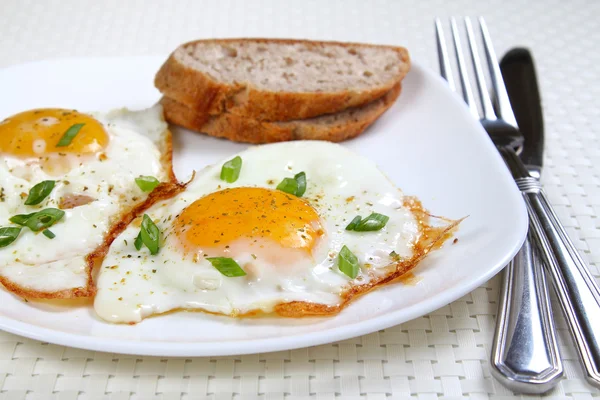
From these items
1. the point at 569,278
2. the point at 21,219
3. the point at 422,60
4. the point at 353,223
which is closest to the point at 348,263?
the point at 353,223

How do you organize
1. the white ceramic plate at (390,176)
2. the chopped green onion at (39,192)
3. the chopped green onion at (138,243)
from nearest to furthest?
the white ceramic plate at (390,176) < the chopped green onion at (138,243) < the chopped green onion at (39,192)

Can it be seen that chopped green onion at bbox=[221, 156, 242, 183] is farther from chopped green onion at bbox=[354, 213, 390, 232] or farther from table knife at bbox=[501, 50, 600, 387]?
table knife at bbox=[501, 50, 600, 387]

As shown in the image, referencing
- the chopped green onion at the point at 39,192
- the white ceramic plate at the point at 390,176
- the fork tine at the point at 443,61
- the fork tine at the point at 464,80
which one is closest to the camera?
the white ceramic plate at the point at 390,176

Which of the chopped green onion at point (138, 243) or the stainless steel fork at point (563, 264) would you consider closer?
the stainless steel fork at point (563, 264)

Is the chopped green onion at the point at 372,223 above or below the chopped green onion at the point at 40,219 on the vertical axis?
above

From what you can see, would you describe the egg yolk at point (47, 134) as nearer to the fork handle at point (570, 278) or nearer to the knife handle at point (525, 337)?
the knife handle at point (525, 337)

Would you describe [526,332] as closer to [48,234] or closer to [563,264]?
[563,264]

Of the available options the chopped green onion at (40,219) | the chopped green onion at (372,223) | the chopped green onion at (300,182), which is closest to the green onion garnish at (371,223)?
the chopped green onion at (372,223)
